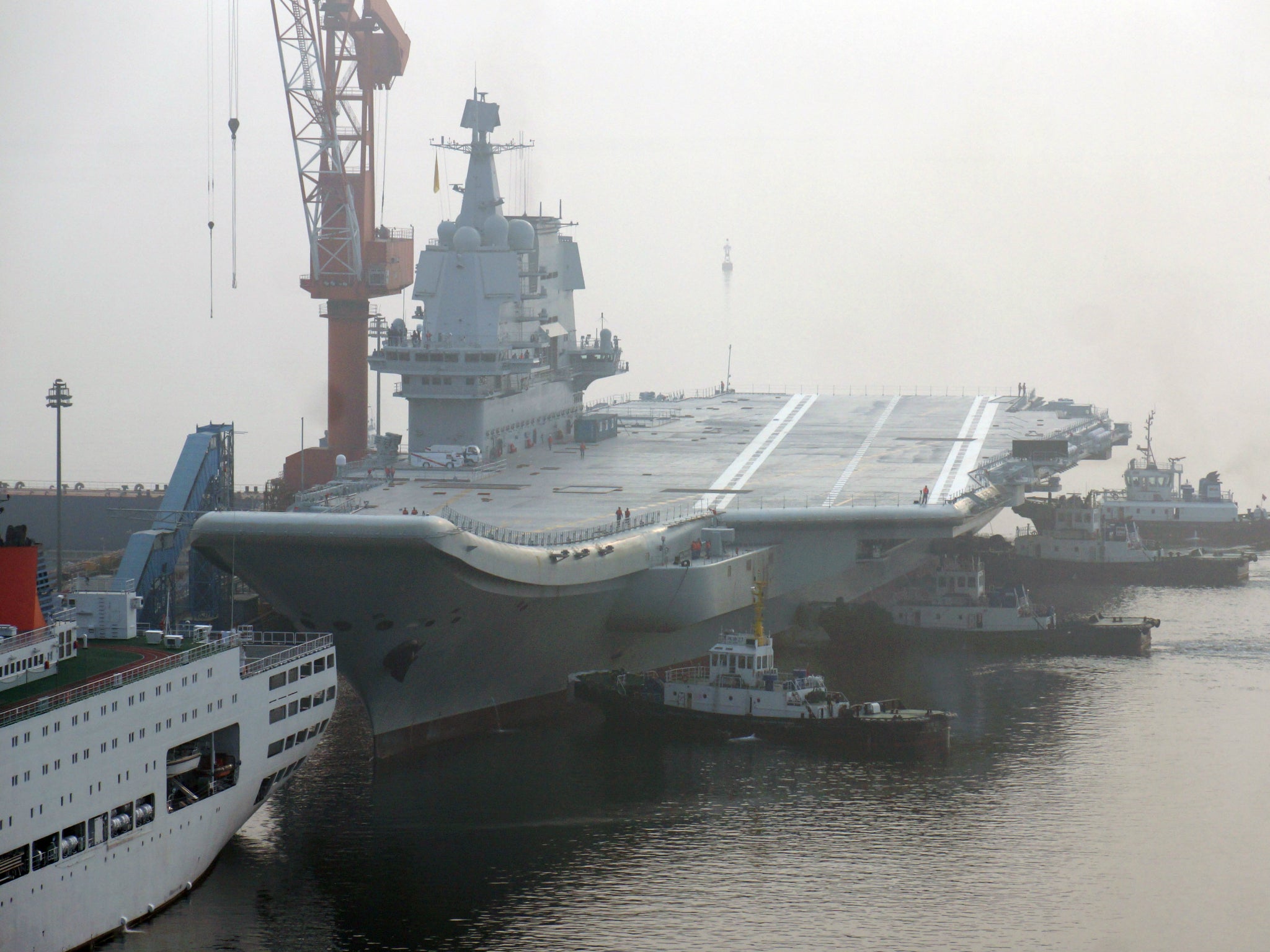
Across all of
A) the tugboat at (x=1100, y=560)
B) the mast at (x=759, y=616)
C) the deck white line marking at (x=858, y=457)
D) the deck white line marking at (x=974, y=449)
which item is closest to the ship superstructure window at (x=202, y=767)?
the mast at (x=759, y=616)

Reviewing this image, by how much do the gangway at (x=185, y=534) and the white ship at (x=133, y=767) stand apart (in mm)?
6966

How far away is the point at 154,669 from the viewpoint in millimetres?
24094

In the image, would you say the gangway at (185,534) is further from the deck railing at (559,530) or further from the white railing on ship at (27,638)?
the white railing on ship at (27,638)

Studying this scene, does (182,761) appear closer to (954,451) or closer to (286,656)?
(286,656)

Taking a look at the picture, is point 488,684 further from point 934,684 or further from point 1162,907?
point 1162,907

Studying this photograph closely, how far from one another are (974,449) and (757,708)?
17299mm

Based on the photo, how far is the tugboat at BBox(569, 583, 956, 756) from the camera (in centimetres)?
3164

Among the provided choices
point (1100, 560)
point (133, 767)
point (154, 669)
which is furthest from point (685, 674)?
point (1100, 560)

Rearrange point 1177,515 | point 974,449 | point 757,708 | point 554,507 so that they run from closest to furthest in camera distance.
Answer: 1. point 757,708
2. point 554,507
3. point 974,449
4. point 1177,515

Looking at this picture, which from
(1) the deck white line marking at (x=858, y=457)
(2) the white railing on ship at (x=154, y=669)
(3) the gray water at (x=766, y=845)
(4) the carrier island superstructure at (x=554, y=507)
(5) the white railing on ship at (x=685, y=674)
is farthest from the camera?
(1) the deck white line marking at (x=858, y=457)

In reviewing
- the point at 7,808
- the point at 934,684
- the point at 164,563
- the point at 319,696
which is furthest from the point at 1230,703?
the point at 7,808

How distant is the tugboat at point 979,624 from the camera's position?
135 feet

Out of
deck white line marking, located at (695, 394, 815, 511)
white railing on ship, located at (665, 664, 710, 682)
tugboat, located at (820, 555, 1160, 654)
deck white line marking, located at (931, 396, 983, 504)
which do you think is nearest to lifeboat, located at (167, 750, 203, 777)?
white railing on ship, located at (665, 664, 710, 682)

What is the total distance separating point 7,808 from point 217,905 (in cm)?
399
